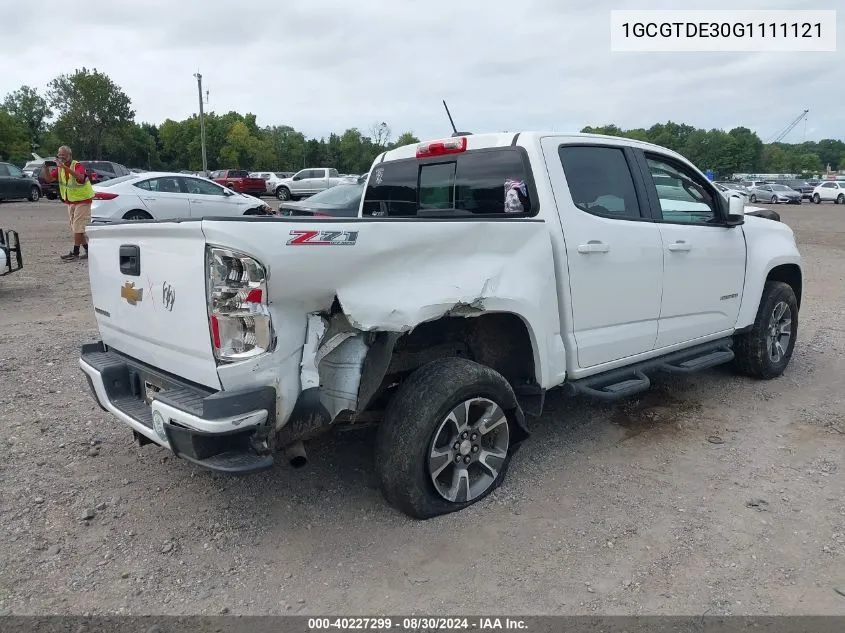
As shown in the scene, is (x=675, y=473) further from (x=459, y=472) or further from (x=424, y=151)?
(x=424, y=151)

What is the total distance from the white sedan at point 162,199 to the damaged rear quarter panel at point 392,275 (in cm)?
1044

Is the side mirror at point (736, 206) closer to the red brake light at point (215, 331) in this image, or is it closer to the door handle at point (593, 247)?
the door handle at point (593, 247)

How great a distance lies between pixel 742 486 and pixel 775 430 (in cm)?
105

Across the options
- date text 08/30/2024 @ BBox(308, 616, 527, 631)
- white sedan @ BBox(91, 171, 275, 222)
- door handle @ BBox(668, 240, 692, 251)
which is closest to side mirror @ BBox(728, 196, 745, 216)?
door handle @ BBox(668, 240, 692, 251)

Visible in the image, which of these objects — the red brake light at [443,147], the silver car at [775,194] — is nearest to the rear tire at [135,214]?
the red brake light at [443,147]

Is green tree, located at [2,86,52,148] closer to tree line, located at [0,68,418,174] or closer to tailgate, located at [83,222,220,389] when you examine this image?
tree line, located at [0,68,418,174]

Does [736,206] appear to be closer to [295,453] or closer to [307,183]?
[295,453]

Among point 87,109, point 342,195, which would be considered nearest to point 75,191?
point 342,195

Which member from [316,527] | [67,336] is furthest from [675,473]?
[67,336]

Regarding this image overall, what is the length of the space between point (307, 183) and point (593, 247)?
31231mm

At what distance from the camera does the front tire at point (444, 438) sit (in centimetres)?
316

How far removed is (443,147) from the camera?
431 cm

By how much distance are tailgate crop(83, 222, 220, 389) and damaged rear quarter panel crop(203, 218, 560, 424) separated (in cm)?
18

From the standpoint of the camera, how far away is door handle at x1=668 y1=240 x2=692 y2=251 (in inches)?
172
